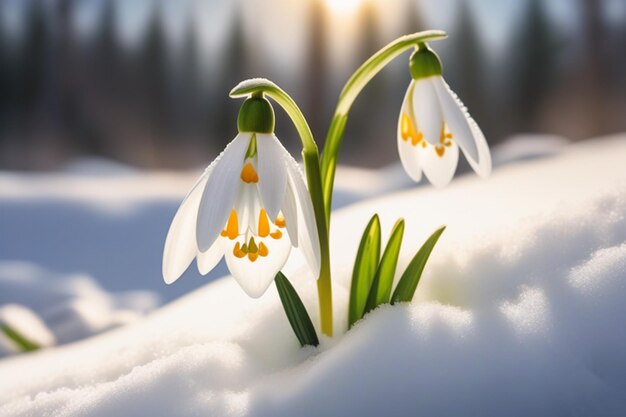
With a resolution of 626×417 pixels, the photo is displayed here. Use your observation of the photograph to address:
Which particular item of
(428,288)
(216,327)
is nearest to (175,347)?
(216,327)

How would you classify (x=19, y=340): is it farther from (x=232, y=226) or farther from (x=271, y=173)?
(x=271, y=173)

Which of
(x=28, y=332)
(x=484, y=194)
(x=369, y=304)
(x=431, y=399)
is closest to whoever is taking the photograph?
(x=431, y=399)

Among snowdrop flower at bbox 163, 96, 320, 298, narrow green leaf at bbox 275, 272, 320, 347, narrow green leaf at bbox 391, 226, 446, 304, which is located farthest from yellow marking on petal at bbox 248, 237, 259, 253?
narrow green leaf at bbox 391, 226, 446, 304

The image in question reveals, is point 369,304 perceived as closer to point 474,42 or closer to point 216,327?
point 216,327

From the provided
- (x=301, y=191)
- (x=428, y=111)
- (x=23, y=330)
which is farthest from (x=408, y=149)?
(x=23, y=330)

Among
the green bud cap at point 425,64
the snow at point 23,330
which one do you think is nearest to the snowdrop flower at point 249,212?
the green bud cap at point 425,64
